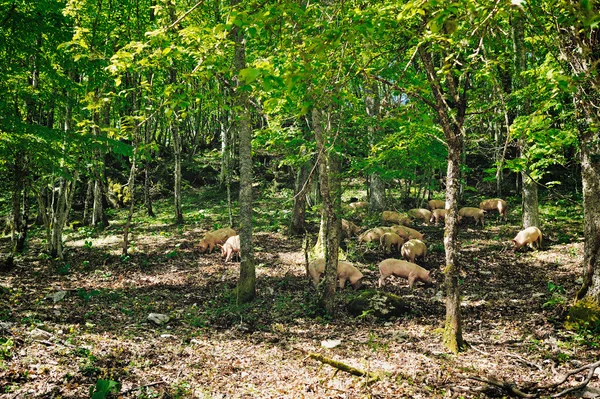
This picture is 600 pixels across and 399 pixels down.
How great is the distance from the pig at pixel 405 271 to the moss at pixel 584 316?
13.7ft

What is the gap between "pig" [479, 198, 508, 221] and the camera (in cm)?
1867

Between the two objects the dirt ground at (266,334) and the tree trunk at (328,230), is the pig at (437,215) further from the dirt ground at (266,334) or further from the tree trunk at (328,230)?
the tree trunk at (328,230)

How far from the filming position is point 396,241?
1427 cm

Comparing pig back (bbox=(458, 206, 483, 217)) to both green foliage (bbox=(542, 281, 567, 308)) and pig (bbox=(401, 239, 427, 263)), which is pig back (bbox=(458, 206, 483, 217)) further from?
green foliage (bbox=(542, 281, 567, 308))

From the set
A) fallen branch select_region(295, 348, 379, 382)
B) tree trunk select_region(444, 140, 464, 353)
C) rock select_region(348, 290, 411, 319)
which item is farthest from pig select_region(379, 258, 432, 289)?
fallen branch select_region(295, 348, 379, 382)

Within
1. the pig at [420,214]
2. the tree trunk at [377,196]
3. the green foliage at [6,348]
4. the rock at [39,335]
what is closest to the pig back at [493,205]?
the pig at [420,214]

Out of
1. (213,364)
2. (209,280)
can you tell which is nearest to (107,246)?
(209,280)

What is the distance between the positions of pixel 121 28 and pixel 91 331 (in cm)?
1264

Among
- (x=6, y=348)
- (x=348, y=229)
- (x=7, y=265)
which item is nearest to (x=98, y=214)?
(x=7, y=265)

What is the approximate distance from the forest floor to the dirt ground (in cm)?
3

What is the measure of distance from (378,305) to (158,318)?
16.4 ft

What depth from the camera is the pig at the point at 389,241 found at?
14.2 m

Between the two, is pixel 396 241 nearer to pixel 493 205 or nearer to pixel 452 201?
pixel 452 201

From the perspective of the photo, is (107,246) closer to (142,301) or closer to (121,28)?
(142,301)
